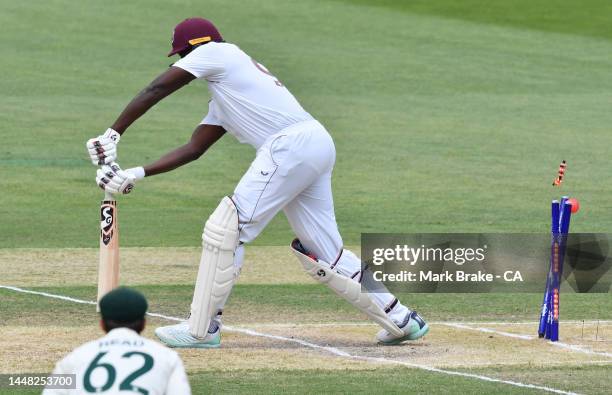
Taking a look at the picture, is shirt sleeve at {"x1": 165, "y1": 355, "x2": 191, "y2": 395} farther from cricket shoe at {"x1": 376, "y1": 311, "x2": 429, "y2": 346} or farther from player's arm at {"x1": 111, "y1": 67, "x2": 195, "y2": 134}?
cricket shoe at {"x1": 376, "y1": 311, "x2": 429, "y2": 346}

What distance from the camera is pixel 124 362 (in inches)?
213

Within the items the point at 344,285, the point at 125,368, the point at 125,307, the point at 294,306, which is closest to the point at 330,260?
the point at 344,285

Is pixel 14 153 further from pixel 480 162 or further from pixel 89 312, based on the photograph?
pixel 89 312

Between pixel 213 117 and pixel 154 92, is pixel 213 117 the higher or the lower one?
the lower one

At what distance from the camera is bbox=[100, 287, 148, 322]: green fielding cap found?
5.50 m

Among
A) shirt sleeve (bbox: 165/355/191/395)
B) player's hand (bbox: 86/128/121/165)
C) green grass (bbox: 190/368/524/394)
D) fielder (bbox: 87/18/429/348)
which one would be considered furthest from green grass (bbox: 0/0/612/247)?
shirt sleeve (bbox: 165/355/191/395)

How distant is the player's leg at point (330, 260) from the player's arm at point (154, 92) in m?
1.02

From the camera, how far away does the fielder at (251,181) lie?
905 cm

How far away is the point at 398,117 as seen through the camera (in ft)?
76.7

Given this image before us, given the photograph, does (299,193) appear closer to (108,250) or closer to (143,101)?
(143,101)

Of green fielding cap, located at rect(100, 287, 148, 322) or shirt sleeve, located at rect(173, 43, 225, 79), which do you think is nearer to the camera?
green fielding cap, located at rect(100, 287, 148, 322)

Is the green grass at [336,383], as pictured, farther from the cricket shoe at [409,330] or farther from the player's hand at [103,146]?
the player's hand at [103,146]

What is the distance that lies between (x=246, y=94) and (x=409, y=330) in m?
1.79

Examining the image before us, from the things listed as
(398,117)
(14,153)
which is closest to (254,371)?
(14,153)
